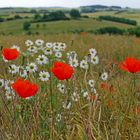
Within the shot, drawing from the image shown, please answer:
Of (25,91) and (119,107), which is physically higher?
(25,91)

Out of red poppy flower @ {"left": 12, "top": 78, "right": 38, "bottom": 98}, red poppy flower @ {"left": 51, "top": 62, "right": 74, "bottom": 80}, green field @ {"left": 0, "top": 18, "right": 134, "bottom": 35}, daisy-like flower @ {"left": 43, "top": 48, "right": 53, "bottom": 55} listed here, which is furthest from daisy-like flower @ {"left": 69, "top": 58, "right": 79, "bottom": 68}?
green field @ {"left": 0, "top": 18, "right": 134, "bottom": 35}

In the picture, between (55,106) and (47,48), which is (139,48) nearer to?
(47,48)

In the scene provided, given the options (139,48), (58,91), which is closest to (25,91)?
(58,91)

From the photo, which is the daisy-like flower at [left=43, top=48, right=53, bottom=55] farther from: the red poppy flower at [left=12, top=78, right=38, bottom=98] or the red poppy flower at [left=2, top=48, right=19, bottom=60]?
the red poppy flower at [left=12, top=78, right=38, bottom=98]

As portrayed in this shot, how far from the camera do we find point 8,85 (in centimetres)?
253

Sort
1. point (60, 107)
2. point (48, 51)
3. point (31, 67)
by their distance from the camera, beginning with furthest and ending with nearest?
1. point (48, 51)
2. point (31, 67)
3. point (60, 107)

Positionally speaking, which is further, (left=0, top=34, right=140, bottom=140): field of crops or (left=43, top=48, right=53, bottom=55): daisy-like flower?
(left=43, top=48, right=53, bottom=55): daisy-like flower

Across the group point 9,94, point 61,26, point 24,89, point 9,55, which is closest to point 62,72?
point 24,89

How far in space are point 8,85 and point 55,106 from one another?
0.35 meters

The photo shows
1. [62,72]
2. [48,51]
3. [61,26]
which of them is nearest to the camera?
[62,72]

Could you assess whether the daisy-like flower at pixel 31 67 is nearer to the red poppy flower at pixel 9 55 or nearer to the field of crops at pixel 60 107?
the field of crops at pixel 60 107

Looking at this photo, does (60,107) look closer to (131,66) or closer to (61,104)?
(61,104)

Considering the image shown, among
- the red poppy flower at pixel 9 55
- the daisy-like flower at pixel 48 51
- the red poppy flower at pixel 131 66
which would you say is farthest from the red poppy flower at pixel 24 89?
the daisy-like flower at pixel 48 51

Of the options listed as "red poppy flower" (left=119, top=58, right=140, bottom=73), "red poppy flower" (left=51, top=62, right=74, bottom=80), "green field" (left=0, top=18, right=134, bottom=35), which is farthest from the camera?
"green field" (left=0, top=18, right=134, bottom=35)
